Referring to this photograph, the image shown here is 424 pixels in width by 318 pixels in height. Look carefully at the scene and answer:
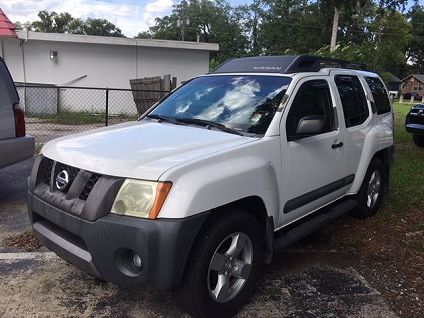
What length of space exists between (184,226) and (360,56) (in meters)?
15.2

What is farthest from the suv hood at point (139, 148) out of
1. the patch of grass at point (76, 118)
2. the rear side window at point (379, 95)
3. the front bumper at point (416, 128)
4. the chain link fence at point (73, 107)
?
the patch of grass at point (76, 118)

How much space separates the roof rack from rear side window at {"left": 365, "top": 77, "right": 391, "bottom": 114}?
92 centimetres

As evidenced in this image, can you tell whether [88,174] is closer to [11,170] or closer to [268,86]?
[268,86]

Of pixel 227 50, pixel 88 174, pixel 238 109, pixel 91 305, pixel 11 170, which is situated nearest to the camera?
pixel 88 174

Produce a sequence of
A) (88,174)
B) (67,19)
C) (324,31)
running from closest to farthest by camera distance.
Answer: (88,174) < (324,31) < (67,19)

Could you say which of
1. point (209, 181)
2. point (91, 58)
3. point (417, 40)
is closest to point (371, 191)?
point (209, 181)

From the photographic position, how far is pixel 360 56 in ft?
53.4

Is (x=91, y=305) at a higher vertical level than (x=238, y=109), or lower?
lower

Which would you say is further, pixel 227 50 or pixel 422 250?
pixel 227 50

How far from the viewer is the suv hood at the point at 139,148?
284 centimetres

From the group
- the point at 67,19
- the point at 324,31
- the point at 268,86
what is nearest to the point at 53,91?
the point at 268,86

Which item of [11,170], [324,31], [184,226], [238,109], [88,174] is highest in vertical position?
[324,31]

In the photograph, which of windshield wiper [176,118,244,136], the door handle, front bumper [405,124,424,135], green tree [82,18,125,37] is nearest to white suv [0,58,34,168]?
windshield wiper [176,118,244,136]

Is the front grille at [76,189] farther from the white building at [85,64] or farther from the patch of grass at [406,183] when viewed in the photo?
the white building at [85,64]
